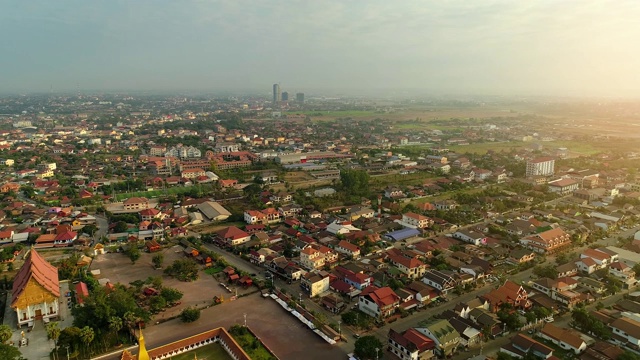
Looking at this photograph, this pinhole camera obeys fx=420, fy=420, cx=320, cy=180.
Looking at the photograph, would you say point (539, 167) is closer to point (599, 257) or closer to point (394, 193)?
point (394, 193)

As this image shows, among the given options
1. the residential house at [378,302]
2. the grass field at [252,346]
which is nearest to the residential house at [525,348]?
the residential house at [378,302]

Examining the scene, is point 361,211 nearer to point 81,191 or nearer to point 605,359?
point 605,359

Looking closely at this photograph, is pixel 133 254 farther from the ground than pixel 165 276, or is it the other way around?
pixel 133 254

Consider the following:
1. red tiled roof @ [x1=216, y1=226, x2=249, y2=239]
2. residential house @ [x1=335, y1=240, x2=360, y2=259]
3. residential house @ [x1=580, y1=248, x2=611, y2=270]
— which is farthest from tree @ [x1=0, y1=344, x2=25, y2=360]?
residential house @ [x1=580, y1=248, x2=611, y2=270]

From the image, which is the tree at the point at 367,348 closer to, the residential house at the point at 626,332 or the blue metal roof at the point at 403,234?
the residential house at the point at 626,332

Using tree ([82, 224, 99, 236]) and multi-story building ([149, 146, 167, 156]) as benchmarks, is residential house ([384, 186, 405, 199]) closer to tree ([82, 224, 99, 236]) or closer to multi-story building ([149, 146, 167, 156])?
tree ([82, 224, 99, 236])

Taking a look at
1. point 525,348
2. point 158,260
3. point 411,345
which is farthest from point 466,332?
point 158,260
